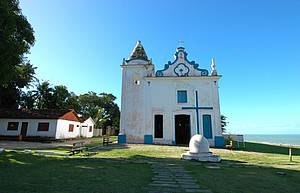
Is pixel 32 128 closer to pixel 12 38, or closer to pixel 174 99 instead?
pixel 174 99

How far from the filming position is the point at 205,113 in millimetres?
20984

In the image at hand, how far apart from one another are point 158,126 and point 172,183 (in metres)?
15.4

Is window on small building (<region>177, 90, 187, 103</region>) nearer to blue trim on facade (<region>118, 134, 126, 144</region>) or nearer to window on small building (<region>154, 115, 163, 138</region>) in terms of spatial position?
window on small building (<region>154, 115, 163, 138</region>)

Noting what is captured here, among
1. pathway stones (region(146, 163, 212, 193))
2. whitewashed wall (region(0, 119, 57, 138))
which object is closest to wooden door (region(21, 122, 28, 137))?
whitewashed wall (region(0, 119, 57, 138))

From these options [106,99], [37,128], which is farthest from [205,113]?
[106,99]

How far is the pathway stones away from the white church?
1333 centimetres

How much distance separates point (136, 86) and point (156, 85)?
2006 mm

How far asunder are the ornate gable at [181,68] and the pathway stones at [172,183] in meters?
15.1

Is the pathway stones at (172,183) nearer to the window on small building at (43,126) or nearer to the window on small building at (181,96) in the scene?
the window on small building at (181,96)

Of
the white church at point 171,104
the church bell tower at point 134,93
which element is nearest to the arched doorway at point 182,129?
the white church at point 171,104

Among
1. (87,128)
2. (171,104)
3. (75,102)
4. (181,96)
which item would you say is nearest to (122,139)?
(171,104)

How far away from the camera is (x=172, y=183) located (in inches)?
247

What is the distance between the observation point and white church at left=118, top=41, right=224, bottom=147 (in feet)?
68.9

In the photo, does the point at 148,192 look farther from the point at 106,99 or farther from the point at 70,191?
the point at 106,99
